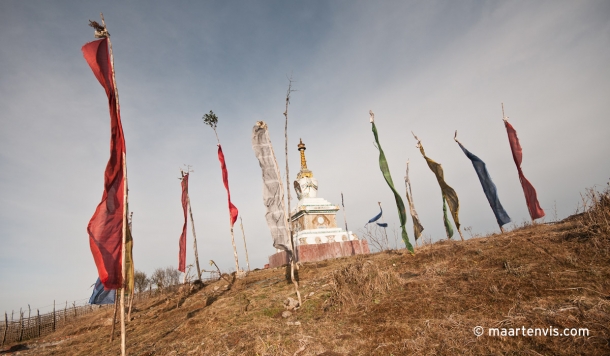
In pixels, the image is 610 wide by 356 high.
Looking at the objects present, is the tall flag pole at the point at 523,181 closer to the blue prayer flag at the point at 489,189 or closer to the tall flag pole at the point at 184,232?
the blue prayer flag at the point at 489,189

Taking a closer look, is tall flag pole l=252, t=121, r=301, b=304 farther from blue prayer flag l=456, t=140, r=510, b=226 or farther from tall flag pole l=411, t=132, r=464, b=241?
blue prayer flag l=456, t=140, r=510, b=226

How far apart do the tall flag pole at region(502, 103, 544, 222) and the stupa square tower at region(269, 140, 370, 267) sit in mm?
10906

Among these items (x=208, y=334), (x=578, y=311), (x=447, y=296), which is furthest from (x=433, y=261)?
(x=208, y=334)

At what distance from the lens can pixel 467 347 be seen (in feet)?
16.5

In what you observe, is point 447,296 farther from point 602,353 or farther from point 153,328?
point 153,328

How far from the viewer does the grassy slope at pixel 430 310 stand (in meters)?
5.28

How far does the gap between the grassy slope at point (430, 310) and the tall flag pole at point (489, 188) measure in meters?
2.89

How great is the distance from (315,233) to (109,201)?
52.4 feet

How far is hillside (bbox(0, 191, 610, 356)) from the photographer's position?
→ 5273 mm

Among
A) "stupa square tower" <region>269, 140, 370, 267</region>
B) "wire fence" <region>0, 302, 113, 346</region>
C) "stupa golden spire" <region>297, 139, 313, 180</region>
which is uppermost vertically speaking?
"stupa golden spire" <region>297, 139, 313, 180</region>

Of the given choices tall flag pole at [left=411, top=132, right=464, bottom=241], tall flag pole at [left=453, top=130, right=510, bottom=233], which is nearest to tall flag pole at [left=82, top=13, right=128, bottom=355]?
tall flag pole at [left=411, top=132, right=464, bottom=241]

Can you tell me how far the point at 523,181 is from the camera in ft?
46.3

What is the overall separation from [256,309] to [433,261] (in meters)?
6.75

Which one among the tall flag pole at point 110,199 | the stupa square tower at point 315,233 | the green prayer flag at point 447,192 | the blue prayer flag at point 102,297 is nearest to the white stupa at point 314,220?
the stupa square tower at point 315,233
